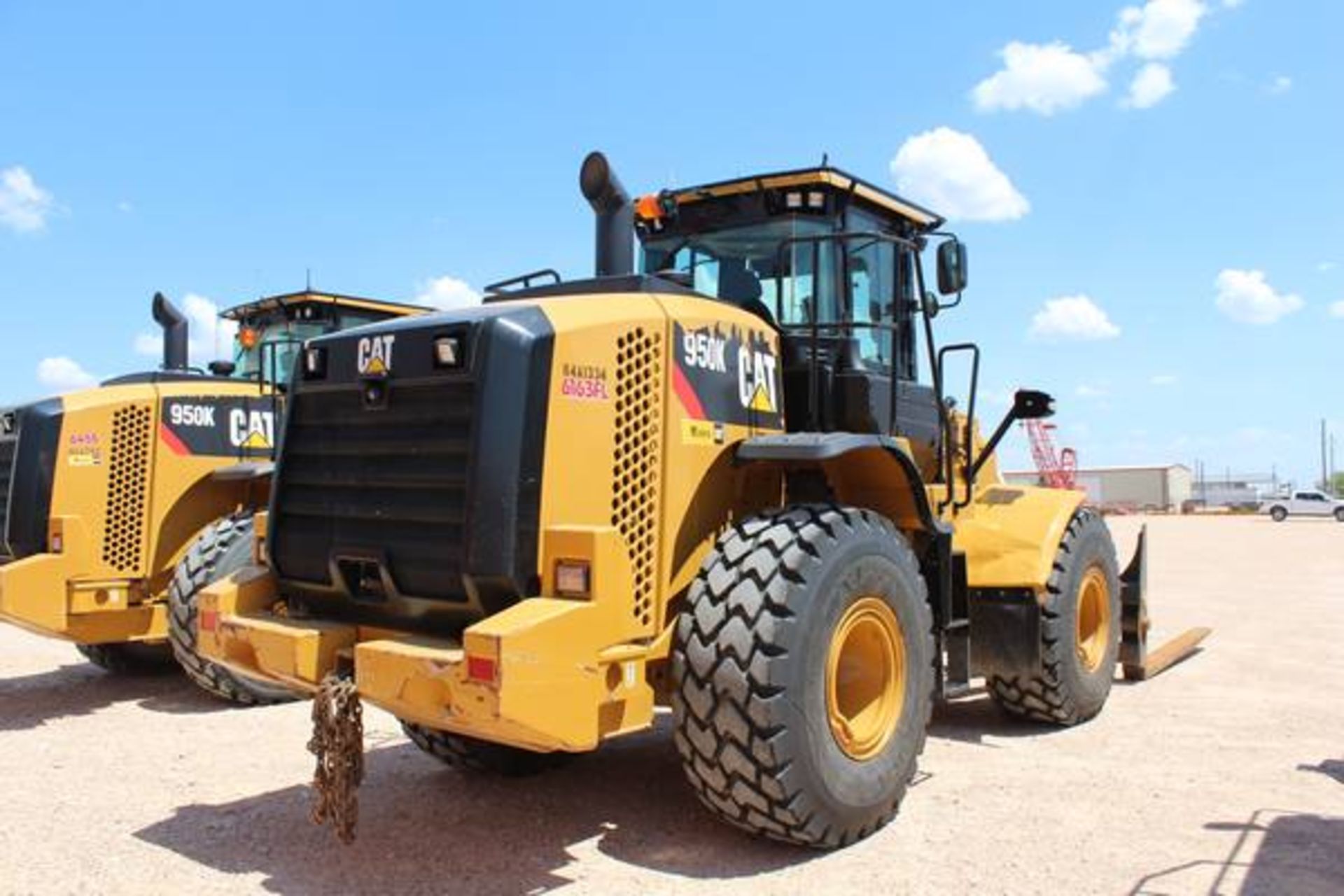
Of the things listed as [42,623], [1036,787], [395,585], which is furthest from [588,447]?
[42,623]

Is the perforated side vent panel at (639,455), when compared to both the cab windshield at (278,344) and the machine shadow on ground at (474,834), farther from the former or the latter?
the cab windshield at (278,344)

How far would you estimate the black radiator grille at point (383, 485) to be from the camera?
429 cm

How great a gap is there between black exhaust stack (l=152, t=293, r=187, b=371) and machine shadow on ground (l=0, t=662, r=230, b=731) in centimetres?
239

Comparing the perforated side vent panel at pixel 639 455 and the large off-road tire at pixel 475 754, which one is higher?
the perforated side vent panel at pixel 639 455

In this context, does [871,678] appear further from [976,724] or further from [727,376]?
[976,724]

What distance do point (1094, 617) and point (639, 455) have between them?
175 inches

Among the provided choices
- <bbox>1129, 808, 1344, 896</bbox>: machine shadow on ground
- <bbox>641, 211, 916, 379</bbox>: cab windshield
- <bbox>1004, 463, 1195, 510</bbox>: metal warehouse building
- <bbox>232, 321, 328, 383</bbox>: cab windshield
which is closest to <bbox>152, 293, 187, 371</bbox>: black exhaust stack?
<bbox>232, 321, 328, 383</bbox>: cab windshield

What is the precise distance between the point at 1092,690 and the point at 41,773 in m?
5.87

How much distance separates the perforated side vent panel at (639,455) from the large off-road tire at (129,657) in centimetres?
610

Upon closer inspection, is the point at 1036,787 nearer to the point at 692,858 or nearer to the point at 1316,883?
the point at 1316,883

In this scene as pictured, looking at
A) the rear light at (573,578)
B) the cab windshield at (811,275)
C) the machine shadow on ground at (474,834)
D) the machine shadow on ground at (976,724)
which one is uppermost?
the cab windshield at (811,275)

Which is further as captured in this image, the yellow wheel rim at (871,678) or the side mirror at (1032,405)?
the side mirror at (1032,405)

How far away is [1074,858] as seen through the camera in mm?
4570

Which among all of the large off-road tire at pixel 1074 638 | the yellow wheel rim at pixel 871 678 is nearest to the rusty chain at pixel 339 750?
the yellow wheel rim at pixel 871 678
